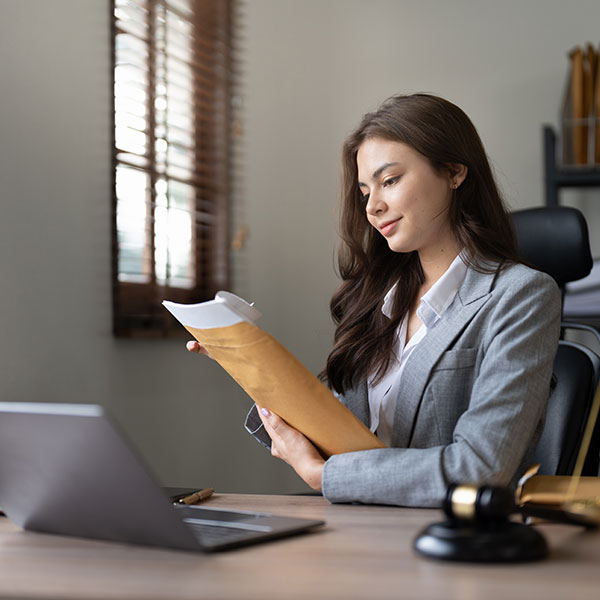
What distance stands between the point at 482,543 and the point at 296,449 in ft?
1.70

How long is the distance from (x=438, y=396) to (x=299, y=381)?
0.31 m

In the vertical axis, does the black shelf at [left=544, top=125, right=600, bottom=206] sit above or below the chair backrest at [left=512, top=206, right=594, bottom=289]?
above

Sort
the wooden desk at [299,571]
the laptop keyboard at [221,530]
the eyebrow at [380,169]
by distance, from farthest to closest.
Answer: the eyebrow at [380,169] < the laptop keyboard at [221,530] < the wooden desk at [299,571]

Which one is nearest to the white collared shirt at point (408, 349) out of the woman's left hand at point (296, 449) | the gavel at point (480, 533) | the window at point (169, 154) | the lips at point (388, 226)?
the lips at point (388, 226)

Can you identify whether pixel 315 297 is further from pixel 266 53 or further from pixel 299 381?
pixel 299 381

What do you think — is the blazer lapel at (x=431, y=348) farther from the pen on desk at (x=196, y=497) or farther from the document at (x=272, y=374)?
the pen on desk at (x=196, y=497)

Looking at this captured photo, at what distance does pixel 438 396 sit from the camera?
126cm

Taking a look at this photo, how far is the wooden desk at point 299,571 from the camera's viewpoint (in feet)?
2.05

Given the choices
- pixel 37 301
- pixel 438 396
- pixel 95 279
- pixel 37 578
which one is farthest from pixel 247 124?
pixel 37 578

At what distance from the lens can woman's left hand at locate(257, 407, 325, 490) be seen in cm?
115

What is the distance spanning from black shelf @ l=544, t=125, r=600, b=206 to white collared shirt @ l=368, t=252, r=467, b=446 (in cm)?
118

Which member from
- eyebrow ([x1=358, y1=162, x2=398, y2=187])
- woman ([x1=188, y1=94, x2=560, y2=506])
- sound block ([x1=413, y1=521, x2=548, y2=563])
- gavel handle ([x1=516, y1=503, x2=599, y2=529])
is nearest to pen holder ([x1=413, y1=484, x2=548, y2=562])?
sound block ([x1=413, y1=521, x2=548, y2=563])

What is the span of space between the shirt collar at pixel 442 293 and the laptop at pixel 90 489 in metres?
0.57

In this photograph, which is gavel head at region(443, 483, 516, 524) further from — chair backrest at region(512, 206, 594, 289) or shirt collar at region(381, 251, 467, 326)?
chair backrest at region(512, 206, 594, 289)
